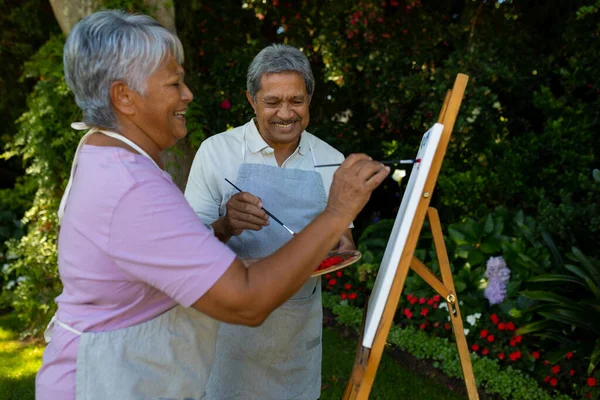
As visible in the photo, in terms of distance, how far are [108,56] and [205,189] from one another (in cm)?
96

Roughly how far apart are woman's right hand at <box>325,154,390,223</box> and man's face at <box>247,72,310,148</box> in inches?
30.6

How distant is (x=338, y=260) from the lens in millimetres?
2020

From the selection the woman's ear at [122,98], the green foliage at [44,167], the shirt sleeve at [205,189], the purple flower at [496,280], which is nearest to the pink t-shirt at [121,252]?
the woman's ear at [122,98]

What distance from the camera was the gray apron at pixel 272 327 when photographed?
7.58ft

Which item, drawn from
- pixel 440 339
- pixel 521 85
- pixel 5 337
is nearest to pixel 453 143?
pixel 521 85

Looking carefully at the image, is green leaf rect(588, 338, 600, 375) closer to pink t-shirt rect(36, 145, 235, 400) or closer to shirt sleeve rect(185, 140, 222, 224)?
shirt sleeve rect(185, 140, 222, 224)

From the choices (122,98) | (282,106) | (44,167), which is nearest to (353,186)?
(122,98)

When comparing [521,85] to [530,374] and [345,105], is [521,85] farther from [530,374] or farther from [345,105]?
[530,374]

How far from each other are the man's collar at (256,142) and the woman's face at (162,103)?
2.65 ft

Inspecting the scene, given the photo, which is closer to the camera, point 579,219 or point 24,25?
point 579,219

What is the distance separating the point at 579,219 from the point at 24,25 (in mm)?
4876

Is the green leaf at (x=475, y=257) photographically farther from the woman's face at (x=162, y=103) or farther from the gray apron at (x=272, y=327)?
the woman's face at (x=162, y=103)

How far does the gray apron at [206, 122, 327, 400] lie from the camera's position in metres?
2.31

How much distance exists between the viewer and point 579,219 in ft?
12.6
